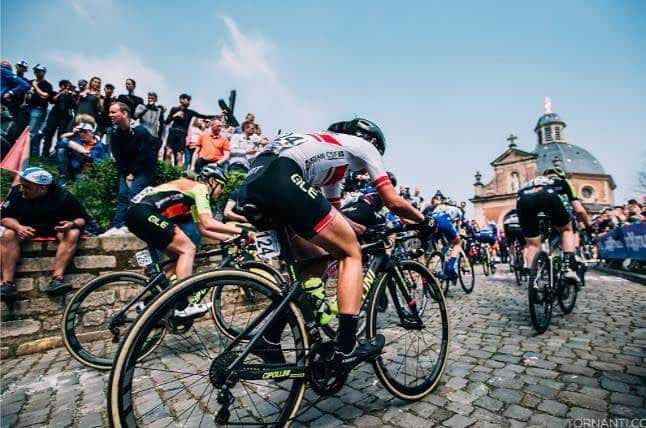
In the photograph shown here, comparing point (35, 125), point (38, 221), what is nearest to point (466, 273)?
point (38, 221)

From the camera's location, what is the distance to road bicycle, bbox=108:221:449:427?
170cm

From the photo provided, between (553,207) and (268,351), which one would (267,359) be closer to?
(268,351)

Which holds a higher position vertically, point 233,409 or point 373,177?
point 373,177

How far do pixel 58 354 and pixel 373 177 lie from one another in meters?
4.69

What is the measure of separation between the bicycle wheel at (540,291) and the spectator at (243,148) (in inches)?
267

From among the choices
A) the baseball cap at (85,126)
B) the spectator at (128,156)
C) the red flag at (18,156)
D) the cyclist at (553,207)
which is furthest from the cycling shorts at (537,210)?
the red flag at (18,156)

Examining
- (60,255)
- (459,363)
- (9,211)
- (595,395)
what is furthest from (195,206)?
(595,395)

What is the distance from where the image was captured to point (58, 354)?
4.23 m

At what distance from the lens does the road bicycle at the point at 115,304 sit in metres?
3.62

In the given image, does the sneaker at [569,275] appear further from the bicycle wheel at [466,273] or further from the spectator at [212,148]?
the spectator at [212,148]

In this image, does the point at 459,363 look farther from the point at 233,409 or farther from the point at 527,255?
the point at 527,255

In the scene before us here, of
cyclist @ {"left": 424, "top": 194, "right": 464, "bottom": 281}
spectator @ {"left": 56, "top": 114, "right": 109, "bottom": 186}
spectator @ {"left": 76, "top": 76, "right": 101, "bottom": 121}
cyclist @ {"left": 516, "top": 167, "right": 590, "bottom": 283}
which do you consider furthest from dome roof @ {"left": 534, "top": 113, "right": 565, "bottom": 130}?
spectator @ {"left": 56, "top": 114, "right": 109, "bottom": 186}

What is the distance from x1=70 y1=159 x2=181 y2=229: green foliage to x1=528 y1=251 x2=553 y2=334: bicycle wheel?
626cm

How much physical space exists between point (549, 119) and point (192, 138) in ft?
265
